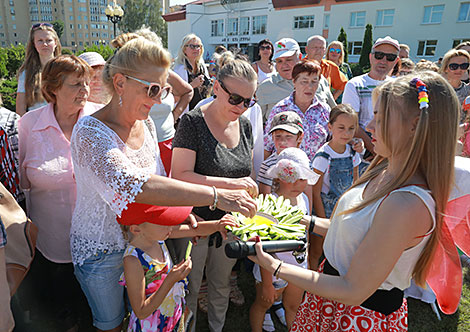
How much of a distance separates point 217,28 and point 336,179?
4843 centimetres

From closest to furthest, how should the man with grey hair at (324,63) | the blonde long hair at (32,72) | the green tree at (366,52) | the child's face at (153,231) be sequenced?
the child's face at (153,231) < the blonde long hair at (32,72) < the man with grey hair at (324,63) < the green tree at (366,52)

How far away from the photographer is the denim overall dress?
3355 millimetres

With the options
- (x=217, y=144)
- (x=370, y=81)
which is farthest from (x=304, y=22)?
(x=217, y=144)

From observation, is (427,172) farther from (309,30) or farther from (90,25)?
(90,25)

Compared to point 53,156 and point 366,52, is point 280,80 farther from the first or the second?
point 366,52

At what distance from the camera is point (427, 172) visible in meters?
1.36

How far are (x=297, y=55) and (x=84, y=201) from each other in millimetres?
4013

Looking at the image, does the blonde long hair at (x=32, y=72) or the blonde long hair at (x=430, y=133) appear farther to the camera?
the blonde long hair at (x=32, y=72)

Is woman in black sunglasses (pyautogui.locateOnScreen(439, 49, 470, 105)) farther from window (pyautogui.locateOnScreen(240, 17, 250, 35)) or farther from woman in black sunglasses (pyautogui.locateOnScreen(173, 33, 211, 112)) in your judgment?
window (pyautogui.locateOnScreen(240, 17, 250, 35))

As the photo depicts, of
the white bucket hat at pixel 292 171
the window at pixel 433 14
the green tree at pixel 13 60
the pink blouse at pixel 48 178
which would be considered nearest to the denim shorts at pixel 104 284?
the pink blouse at pixel 48 178

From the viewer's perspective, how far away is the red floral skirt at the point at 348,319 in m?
1.60

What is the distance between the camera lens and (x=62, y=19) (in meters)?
84.2

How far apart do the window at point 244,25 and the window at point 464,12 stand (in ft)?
79.5

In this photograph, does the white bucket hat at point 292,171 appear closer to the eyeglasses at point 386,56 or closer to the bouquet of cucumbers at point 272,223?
the bouquet of cucumbers at point 272,223
